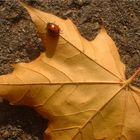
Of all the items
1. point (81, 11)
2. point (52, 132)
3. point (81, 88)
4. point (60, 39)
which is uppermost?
point (81, 11)

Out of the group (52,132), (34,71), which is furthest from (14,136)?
(34,71)

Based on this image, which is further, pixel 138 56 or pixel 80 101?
pixel 138 56

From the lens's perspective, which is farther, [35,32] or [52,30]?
[35,32]

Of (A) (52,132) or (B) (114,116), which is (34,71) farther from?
(B) (114,116)

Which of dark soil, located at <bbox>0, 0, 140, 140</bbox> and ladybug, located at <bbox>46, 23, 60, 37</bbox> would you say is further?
dark soil, located at <bbox>0, 0, 140, 140</bbox>

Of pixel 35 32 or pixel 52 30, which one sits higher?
pixel 35 32

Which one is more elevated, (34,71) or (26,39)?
(26,39)

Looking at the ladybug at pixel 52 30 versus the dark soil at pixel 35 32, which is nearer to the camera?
the ladybug at pixel 52 30
